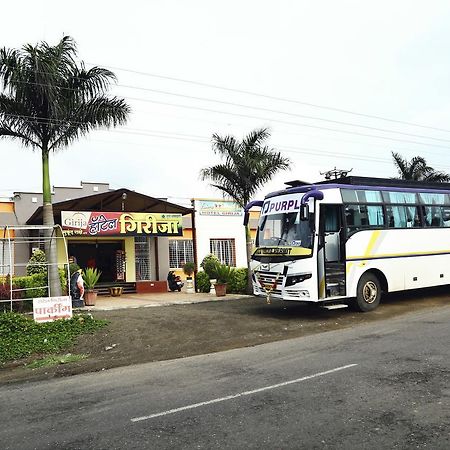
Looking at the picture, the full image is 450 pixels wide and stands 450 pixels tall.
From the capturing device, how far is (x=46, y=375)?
26.5ft

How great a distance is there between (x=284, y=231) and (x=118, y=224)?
9.67 m

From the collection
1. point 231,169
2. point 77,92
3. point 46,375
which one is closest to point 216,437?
point 46,375

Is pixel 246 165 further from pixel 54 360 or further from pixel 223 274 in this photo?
pixel 54 360

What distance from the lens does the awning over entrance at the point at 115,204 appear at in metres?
19.9

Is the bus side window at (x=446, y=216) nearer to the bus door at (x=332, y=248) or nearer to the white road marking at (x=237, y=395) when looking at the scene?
the bus door at (x=332, y=248)

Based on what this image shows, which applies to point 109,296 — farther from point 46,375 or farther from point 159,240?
point 46,375

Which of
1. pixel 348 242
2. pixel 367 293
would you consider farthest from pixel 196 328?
pixel 367 293

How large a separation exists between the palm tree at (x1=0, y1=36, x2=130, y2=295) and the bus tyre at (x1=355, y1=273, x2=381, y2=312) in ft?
27.3

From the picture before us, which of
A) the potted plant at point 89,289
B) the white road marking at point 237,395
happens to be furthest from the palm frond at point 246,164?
the white road marking at point 237,395

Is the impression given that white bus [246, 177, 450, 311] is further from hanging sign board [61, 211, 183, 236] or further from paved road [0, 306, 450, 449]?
hanging sign board [61, 211, 183, 236]

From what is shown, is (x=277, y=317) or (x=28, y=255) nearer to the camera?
(x=277, y=317)

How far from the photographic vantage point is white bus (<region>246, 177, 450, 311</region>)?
40.0 ft

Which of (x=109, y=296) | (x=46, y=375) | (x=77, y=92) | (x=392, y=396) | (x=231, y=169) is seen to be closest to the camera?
(x=392, y=396)

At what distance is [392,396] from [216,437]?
232cm
